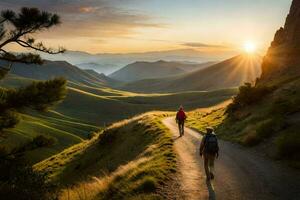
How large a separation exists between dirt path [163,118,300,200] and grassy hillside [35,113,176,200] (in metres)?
1.15

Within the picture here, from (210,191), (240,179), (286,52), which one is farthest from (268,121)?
(286,52)

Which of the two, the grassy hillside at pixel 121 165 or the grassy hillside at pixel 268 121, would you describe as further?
the grassy hillside at pixel 268 121

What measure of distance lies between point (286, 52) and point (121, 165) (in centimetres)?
3203

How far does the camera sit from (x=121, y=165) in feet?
74.0

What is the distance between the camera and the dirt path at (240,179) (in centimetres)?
1367

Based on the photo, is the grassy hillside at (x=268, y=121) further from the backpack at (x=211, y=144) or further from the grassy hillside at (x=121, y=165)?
the grassy hillside at (x=121, y=165)

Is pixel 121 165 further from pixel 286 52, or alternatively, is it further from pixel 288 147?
pixel 286 52

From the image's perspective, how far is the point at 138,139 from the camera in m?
35.6

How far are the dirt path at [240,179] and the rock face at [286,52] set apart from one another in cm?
2419

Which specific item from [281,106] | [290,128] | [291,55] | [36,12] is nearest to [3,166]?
[36,12]

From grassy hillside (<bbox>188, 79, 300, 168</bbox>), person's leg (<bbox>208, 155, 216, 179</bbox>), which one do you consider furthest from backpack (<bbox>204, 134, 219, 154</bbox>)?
grassy hillside (<bbox>188, 79, 300, 168</bbox>)

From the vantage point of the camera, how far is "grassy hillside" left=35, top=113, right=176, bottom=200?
15281 millimetres

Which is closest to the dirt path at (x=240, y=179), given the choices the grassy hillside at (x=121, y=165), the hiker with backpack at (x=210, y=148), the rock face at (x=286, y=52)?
the hiker with backpack at (x=210, y=148)

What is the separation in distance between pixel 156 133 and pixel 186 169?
51.0 feet
